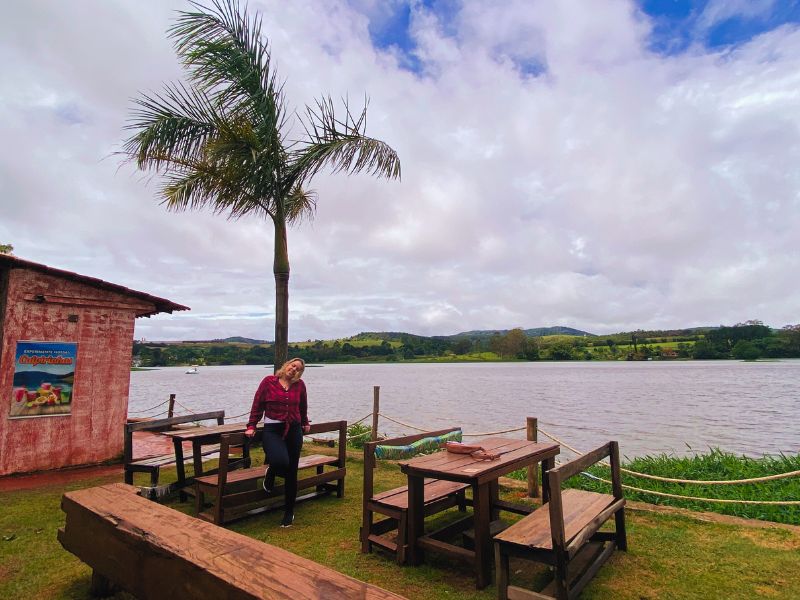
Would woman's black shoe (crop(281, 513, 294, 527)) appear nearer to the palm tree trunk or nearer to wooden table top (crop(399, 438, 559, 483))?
wooden table top (crop(399, 438, 559, 483))

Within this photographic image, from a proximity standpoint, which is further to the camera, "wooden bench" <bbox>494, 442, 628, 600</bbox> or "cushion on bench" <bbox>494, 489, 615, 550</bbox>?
"cushion on bench" <bbox>494, 489, 615, 550</bbox>

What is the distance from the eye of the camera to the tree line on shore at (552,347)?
8594 centimetres

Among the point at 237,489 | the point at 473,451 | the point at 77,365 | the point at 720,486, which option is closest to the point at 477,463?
the point at 473,451

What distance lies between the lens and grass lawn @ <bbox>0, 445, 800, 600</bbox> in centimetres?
377

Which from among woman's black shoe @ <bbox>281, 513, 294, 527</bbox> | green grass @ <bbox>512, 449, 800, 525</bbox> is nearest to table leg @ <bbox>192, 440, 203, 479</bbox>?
woman's black shoe @ <bbox>281, 513, 294, 527</bbox>

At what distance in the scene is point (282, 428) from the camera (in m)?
5.38

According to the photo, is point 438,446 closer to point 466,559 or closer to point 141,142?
point 466,559

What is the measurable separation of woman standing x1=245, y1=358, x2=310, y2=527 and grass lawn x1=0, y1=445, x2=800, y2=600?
477mm

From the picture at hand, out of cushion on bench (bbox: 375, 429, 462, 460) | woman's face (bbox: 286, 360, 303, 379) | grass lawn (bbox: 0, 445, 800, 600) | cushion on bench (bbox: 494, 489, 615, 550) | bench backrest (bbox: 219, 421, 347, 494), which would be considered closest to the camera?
cushion on bench (bbox: 494, 489, 615, 550)

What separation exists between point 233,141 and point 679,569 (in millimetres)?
9325

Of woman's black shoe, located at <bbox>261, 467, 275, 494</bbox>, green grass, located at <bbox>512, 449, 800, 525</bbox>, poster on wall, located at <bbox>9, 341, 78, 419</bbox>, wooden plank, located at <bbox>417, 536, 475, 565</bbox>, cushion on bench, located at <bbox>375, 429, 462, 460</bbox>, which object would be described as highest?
poster on wall, located at <bbox>9, 341, 78, 419</bbox>

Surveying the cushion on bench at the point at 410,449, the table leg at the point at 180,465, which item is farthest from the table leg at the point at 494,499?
the table leg at the point at 180,465

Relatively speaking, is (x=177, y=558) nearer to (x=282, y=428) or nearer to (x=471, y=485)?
(x=471, y=485)

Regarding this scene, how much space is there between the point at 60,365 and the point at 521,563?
8002mm
